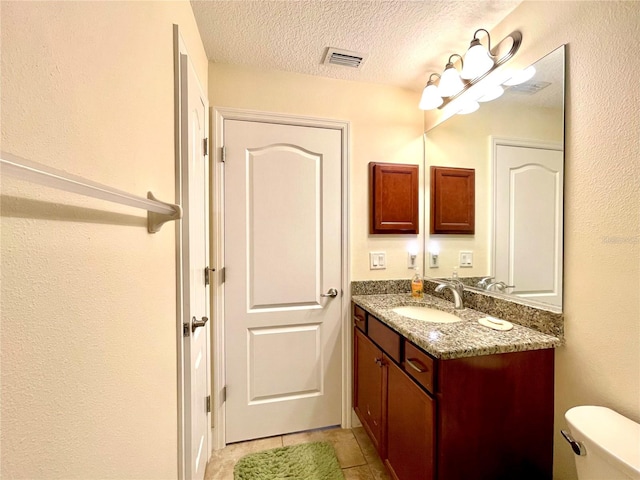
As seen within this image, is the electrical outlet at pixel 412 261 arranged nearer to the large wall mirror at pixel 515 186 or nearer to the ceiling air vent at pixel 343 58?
the large wall mirror at pixel 515 186

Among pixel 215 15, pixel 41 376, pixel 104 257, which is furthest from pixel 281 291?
pixel 215 15

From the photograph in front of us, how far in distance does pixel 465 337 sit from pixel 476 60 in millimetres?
1344

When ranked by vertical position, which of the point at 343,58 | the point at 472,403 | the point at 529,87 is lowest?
the point at 472,403

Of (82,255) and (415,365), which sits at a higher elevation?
(82,255)

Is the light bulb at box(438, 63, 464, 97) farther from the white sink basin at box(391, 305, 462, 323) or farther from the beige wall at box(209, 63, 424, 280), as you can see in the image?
the white sink basin at box(391, 305, 462, 323)

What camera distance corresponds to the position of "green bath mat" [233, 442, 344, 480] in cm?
142

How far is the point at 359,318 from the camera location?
5.56 ft

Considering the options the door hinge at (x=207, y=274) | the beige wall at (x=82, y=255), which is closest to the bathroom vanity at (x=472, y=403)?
the beige wall at (x=82, y=255)

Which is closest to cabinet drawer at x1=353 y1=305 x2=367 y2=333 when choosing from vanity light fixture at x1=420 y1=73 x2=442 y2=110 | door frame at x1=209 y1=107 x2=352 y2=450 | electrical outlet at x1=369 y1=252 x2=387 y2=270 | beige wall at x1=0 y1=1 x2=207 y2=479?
electrical outlet at x1=369 y1=252 x2=387 y2=270

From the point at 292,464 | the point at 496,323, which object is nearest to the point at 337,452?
the point at 292,464

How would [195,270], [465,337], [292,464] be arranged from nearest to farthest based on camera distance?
[465,337] → [195,270] → [292,464]

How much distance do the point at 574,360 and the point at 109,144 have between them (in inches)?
63.8

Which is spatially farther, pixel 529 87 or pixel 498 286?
pixel 498 286

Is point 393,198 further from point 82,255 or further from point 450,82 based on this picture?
point 82,255
